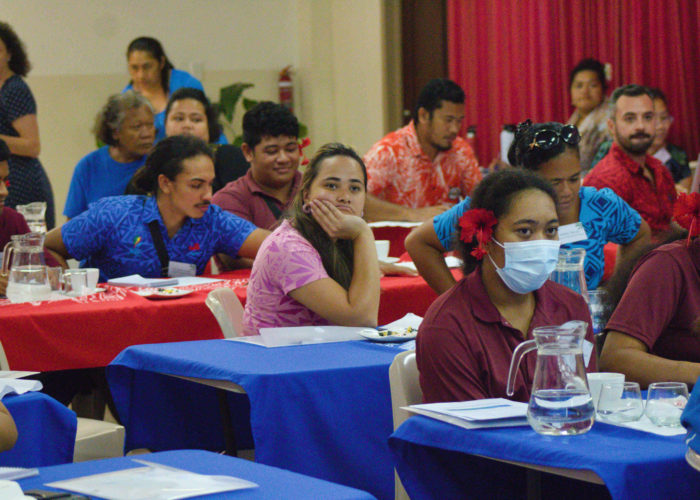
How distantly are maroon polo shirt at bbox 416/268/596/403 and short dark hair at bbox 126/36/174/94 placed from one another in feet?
15.0

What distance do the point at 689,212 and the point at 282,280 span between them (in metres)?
1.21

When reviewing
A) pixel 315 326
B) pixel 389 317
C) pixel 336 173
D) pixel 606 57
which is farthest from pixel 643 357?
pixel 606 57

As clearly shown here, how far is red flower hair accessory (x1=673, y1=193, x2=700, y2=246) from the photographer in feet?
7.63

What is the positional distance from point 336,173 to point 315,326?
53 centimetres

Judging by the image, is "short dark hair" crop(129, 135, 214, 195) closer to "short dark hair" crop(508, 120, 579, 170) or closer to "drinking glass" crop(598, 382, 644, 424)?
"short dark hair" crop(508, 120, 579, 170)

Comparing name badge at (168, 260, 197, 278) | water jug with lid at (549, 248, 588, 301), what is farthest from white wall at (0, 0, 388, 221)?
water jug with lid at (549, 248, 588, 301)

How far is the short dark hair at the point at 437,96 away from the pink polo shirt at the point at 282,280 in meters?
2.48

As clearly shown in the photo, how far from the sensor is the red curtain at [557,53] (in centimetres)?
669

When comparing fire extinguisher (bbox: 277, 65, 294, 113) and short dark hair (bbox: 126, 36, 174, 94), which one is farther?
fire extinguisher (bbox: 277, 65, 294, 113)

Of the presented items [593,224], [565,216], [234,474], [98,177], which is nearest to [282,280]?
[565,216]

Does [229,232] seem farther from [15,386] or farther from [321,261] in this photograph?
[15,386]

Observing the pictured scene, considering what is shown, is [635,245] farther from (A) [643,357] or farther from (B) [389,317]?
(A) [643,357]

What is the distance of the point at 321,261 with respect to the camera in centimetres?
312

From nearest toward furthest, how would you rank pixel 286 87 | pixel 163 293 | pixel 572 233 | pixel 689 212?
pixel 689 212, pixel 572 233, pixel 163 293, pixel 286 87
